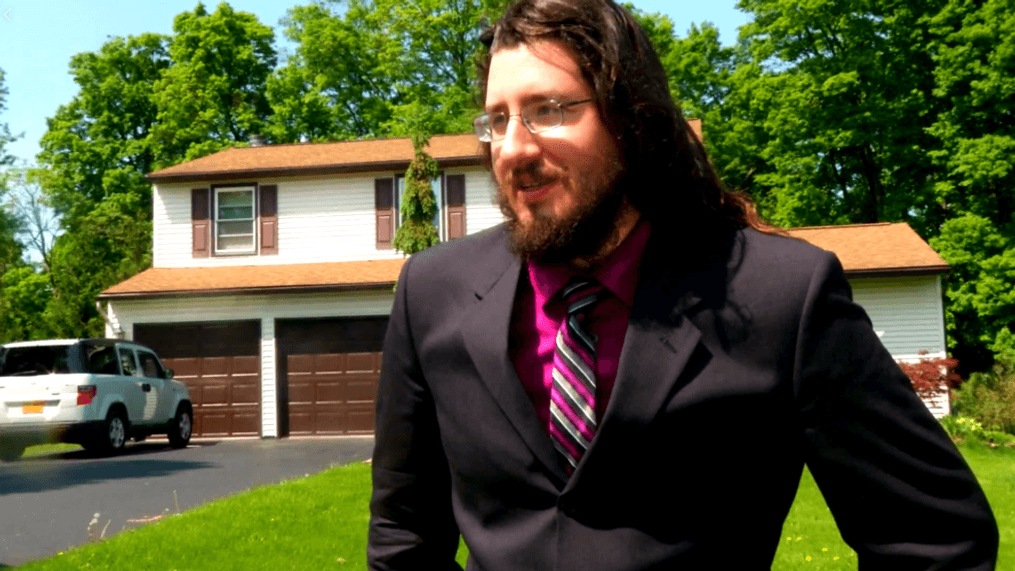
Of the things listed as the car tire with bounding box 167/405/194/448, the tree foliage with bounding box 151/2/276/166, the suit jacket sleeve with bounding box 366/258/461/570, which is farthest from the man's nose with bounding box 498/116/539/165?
the tree foliage with bounding box 151/2/276/166

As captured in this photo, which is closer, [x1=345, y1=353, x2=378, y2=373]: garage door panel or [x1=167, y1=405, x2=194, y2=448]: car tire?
[x1=167, y1=405, x2=194, y2=448]: car tire

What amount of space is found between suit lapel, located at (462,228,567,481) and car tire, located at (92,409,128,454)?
57.0 ft

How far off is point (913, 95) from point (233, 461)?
2328cm

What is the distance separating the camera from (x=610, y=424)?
159 cm

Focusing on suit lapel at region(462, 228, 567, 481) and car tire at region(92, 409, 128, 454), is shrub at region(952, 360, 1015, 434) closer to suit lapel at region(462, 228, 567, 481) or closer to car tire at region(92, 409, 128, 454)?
car tire at region(92, 409, 128, 454)

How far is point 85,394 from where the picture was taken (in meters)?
17.3

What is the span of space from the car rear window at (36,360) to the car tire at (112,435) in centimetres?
114

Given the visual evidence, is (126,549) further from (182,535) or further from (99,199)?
(99,199)

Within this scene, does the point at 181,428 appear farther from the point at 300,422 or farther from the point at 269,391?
the point at 300,422

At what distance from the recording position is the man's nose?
1.68 m

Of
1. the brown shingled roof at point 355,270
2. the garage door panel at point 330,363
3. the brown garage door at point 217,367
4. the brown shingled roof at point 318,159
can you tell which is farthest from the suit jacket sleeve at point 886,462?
the brown garage door at point 217,367

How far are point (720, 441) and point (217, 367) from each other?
23.5 meters

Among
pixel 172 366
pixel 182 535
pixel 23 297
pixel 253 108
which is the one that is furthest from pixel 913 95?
pixel 23 297

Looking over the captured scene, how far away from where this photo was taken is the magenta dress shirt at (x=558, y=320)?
172 centimetres
